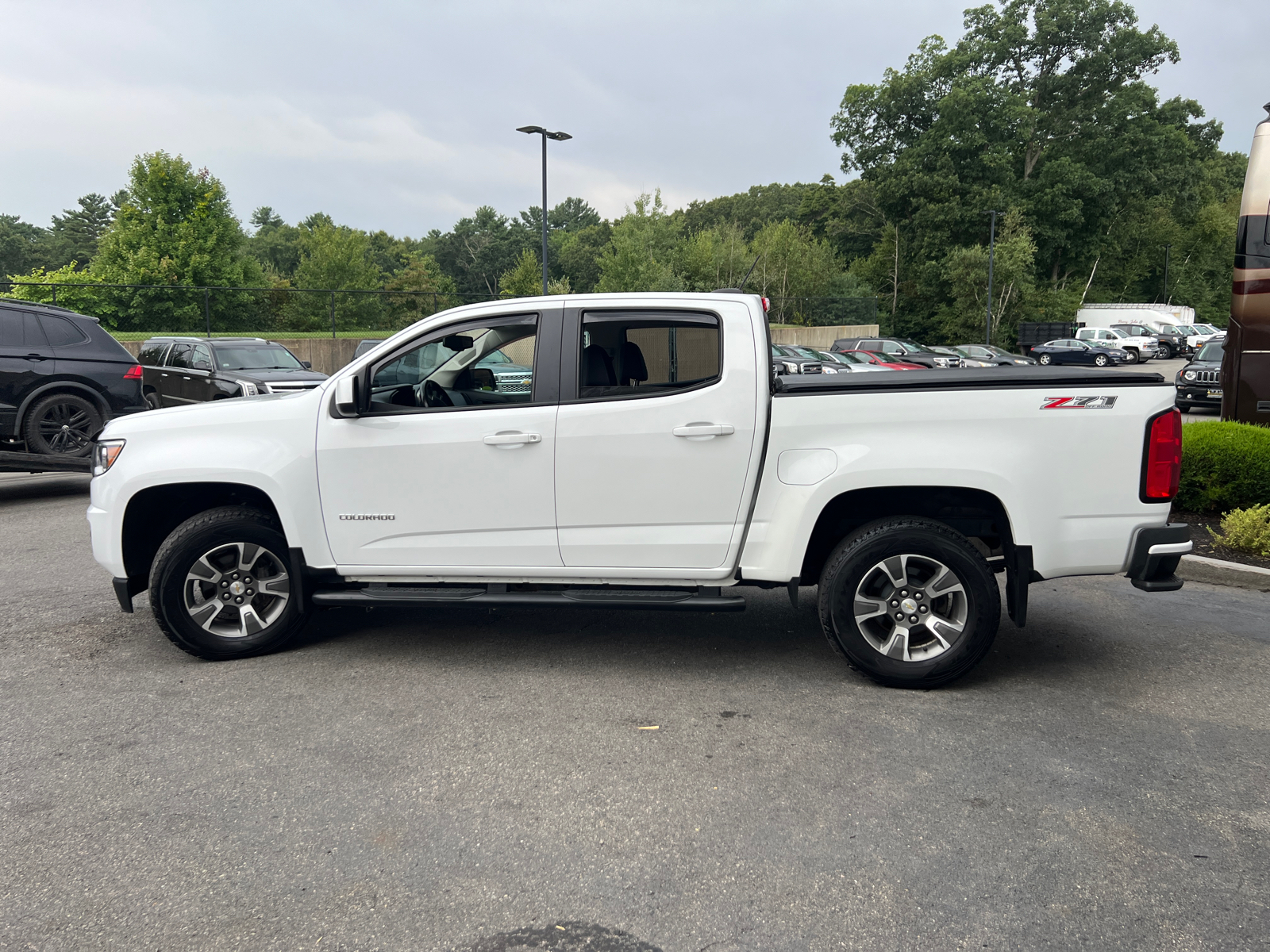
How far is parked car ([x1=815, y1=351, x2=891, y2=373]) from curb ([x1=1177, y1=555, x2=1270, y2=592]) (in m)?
21.2

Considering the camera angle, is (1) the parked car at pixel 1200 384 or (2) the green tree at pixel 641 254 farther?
(2) the green tree at pixel 641 254

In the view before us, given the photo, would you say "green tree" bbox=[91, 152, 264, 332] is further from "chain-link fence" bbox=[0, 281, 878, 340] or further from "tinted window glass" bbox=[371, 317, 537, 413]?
"tinted window glass" bbox=[371, 317, 537, 413]

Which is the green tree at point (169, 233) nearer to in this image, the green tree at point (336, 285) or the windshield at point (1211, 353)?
the green tree at point (336, 285)

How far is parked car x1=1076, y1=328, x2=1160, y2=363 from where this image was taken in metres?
45.3

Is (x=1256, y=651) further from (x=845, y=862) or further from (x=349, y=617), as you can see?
(x=349, y=617)

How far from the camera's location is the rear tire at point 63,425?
10125 millimetres

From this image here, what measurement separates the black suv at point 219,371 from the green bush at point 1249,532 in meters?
13.1

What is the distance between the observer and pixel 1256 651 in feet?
17.1

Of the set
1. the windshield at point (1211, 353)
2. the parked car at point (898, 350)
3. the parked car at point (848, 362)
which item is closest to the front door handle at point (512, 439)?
the windshield at point (1211, 353)

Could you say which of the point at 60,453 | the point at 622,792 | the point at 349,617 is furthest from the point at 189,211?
the point at 622,792

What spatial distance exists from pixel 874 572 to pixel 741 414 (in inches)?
39.6

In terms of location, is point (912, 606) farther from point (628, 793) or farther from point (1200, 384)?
point (1200, 384)

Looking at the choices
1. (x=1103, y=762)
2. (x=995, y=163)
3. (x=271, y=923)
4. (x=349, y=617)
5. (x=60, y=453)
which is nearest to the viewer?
(x=271, y=923)

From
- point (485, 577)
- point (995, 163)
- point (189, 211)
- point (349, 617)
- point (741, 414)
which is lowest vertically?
point (349, 617)
